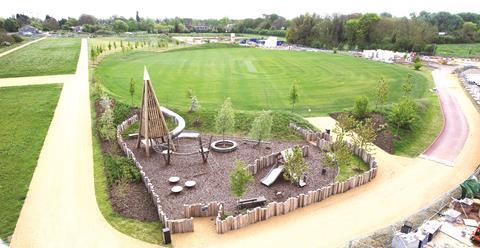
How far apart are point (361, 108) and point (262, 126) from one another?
1318 centimetres

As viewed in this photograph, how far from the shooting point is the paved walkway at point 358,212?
19891 mm

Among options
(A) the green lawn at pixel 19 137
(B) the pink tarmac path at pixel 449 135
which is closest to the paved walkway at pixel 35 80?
(A) the green lawn at pixel 19 137

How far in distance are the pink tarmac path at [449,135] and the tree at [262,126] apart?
13510mm

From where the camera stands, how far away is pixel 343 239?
20.0 metres

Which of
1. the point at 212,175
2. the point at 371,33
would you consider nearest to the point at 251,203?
the point at 212,175

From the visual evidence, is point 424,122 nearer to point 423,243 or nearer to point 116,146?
point 423,243

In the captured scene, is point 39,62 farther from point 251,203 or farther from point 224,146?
point 251,203

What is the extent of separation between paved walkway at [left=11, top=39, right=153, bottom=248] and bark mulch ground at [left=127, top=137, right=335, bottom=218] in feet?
13.4

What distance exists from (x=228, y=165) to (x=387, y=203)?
12.1 metres

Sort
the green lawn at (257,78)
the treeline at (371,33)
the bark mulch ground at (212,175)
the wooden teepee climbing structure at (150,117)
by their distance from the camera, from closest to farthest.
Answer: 1. the bark mulch ground at (212,175)
2. the wooden teepee climbing structure at (150,117)
3. the green lawn at (257,78)
4. the treeline at (371,33)

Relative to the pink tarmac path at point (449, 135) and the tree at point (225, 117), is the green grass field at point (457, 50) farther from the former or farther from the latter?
the tree at point (225, 117)

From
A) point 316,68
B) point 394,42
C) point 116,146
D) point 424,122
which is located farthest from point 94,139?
point 394,42

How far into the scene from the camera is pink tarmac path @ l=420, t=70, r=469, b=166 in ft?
100

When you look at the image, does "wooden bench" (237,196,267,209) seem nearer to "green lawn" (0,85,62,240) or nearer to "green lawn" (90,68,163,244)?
"green lawn" (90,68,163,244)
